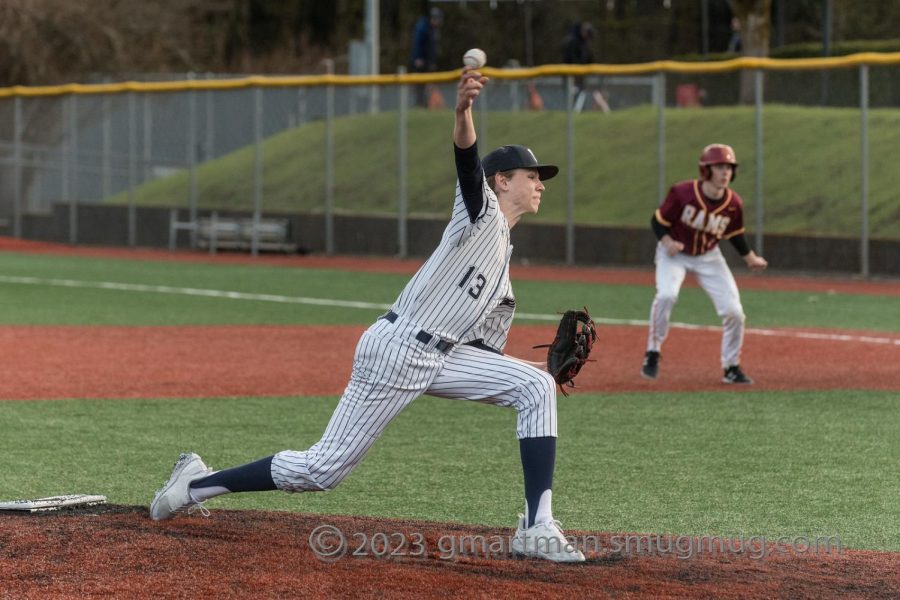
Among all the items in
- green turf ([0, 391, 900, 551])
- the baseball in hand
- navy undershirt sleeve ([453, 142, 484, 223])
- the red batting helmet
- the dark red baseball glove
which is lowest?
green turf ([0, 391, 900, 551])

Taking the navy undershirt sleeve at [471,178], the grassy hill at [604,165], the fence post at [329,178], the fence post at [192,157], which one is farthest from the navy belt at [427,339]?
the fence post at [192,157]

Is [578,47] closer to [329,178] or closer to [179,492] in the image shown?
[329,178]

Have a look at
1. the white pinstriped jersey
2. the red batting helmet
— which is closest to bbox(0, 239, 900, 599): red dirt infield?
the white pinstriped jersey

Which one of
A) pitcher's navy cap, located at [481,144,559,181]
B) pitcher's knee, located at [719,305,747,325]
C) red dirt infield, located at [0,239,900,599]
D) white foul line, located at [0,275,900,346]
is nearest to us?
red dirt infield, located at [0,239,900,599]

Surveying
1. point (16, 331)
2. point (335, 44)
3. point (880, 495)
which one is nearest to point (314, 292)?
point (16, 331)

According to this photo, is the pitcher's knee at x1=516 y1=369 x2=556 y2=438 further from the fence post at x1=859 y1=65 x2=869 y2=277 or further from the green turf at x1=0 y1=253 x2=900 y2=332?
the fence post at x1=859 y1=65 x2=869 y2=277

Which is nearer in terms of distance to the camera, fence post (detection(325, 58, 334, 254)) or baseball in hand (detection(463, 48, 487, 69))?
baseball in hand (detection(463, 48, 487, 69))

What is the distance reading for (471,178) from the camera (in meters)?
5.30

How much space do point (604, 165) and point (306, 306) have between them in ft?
31.1

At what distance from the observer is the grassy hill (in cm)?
2120

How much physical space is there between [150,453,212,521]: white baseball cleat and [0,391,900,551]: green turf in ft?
2.65

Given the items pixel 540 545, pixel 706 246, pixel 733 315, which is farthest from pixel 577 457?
pixel 706 246

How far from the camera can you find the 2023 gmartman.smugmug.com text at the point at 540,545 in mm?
5430

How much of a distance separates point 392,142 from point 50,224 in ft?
25.1
